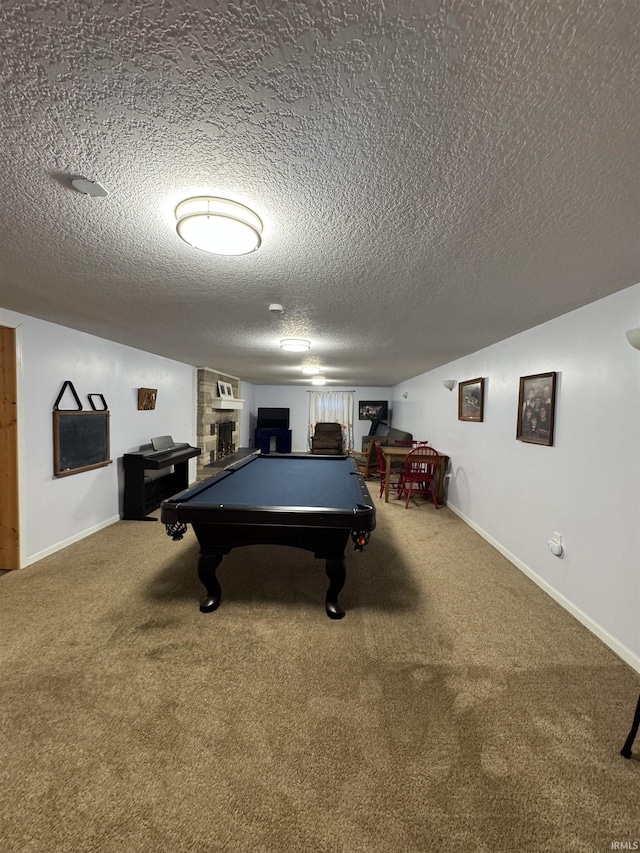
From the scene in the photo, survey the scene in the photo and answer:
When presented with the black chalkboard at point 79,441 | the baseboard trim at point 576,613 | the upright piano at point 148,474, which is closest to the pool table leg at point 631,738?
the baseboard trim at point 576,613

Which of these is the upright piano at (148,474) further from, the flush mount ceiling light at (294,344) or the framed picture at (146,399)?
the flush mount ceiling light at (294,344)

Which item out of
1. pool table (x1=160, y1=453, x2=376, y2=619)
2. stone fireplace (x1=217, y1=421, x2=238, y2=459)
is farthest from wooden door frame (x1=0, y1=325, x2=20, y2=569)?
stone fireplace (x1=217, y1=421, x2=238, y2=459)

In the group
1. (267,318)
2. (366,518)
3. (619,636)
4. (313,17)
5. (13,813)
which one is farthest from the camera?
(267,318)

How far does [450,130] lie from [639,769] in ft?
7.80

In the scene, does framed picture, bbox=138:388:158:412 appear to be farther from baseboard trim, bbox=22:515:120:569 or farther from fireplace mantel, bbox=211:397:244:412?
fireplace mantel, bbox=211:397:244:412

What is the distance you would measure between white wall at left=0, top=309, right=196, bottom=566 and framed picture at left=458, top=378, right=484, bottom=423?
433 centimetres

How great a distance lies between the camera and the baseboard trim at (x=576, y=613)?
192 centimetres

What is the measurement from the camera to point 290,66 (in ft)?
2.43

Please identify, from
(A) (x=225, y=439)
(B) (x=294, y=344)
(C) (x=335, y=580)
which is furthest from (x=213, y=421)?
(C) (x=335, y=580)

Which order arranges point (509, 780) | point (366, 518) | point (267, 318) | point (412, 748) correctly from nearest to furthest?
point (509, 780)
point (412, 748)
point (366, 518)
point (267, 318)

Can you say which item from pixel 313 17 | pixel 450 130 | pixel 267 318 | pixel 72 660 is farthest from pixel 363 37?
pixel 72 660

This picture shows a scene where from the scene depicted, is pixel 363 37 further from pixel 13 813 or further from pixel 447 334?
pixel 447 334

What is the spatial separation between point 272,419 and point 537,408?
7.81 metres

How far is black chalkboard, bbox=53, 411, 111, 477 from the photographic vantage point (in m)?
3.21
